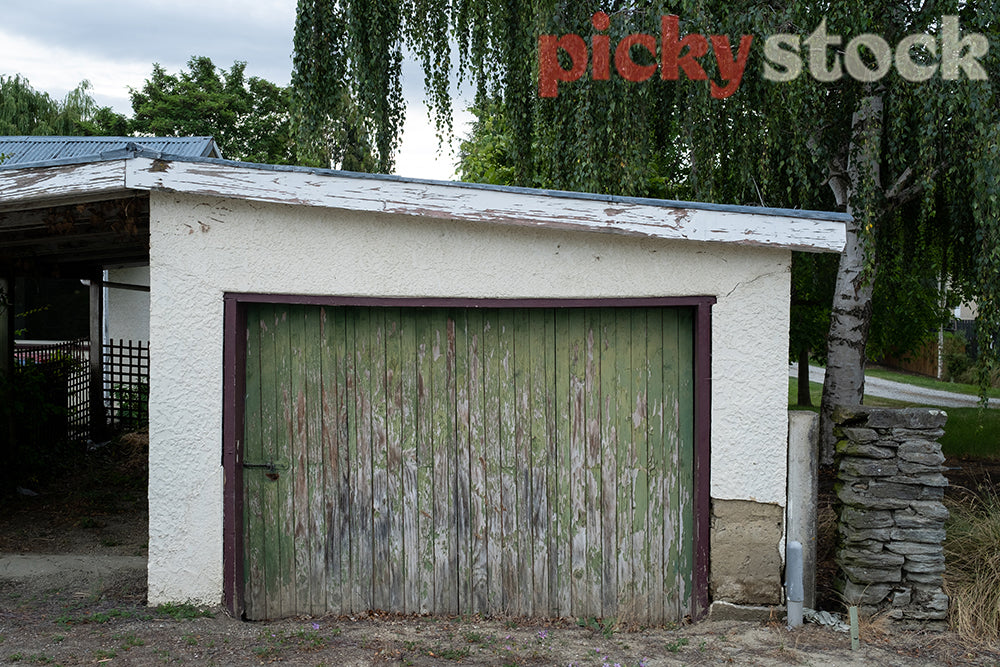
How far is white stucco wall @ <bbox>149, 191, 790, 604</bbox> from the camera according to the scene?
4199mm

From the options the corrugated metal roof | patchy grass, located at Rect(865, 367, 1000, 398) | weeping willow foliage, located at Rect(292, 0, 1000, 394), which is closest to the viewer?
weeping willow foliage, located at Rect(292, 0, 1000, 394)

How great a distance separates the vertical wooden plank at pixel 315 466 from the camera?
443 cm

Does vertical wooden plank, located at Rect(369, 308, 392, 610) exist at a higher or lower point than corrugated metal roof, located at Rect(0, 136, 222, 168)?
lower

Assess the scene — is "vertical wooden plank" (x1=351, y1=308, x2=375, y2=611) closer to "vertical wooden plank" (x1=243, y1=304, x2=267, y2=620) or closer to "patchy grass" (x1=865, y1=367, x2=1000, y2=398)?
"vertical wooden plank" (x1=243, y1=304, x2=267, y2=620)

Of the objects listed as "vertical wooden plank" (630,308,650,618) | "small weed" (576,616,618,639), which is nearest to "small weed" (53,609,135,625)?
"small weed" (576,616,618,639)

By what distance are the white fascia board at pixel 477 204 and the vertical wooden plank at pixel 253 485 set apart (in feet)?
2.37

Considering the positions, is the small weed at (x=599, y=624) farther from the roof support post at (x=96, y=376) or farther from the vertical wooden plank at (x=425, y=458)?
the roof support post at (x=96, y=376)

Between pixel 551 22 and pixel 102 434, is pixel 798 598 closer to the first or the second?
pixel 551 22

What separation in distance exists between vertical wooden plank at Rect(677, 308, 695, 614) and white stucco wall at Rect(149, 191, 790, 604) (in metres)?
0.15

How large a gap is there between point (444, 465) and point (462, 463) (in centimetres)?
10

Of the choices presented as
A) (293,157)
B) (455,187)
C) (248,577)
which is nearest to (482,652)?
(248,577)

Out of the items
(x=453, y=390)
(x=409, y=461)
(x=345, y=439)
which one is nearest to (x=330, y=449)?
(x=345, y=439)

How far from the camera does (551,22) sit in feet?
21.8

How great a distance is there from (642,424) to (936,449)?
1.63m
